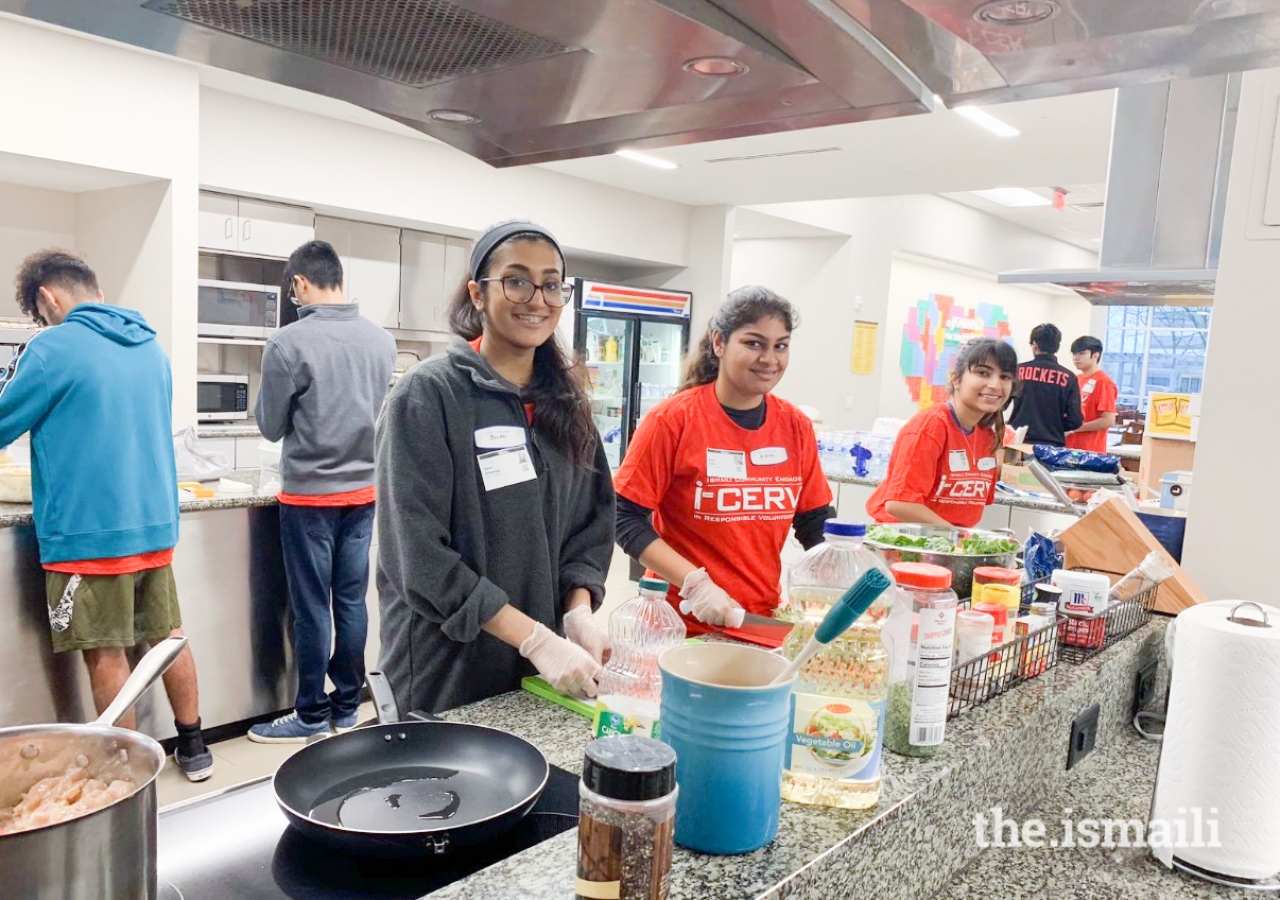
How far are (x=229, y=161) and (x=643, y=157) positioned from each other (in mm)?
2446

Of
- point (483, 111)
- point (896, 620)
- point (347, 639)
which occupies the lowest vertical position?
point (347, 639)

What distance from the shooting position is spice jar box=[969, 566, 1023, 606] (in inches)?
59.4

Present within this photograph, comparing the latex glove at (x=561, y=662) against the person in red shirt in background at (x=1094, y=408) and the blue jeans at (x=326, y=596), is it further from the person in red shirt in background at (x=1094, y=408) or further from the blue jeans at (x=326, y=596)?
the person in red shirt in background at (x=1094, y=408)

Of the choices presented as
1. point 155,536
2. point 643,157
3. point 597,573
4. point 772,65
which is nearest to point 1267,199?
point 772,65

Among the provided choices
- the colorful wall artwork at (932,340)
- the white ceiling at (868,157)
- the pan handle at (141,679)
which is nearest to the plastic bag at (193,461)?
the white ceiling at (868,157)

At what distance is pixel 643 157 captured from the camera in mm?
5941

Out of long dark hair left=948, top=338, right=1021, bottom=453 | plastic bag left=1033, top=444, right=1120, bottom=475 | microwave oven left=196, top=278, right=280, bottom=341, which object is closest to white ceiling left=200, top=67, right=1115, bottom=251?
microwave oven left=196, top=278, right=280, bottom=341

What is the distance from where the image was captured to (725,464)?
2.11 m

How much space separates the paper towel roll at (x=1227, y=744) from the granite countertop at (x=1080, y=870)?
4cm

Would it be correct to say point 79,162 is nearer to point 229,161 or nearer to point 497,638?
point 229,161

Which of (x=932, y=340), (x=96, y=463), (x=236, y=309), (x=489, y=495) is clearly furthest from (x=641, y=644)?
(x=932, y=340)

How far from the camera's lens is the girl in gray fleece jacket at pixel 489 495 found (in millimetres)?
1480

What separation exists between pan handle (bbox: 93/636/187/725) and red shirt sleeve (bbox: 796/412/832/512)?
1.63m

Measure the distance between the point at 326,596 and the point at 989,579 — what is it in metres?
2.41
